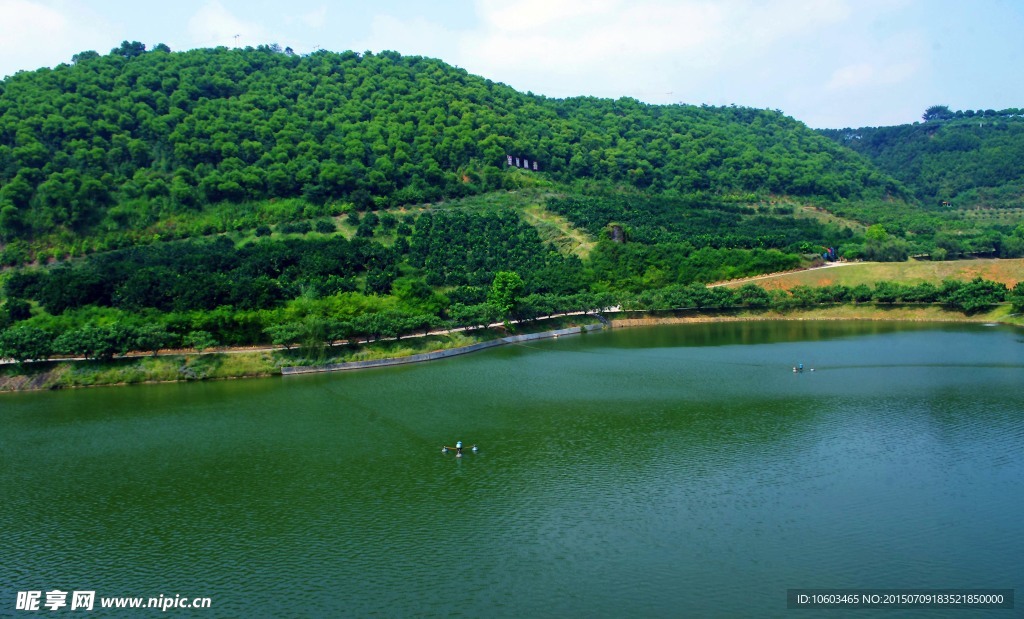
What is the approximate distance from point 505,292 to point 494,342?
18.9 feet

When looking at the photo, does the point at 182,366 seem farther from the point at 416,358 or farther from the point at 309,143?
the point at 309,143

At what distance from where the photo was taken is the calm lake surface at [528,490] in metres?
24.6

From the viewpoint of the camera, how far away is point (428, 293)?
70.1 metres

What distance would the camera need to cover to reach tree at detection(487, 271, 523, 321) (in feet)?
230

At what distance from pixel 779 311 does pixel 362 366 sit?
45136mm

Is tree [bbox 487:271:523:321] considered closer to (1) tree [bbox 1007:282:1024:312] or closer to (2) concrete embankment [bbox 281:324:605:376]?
(2) concrete embankment [bbox 281:324:605:376]

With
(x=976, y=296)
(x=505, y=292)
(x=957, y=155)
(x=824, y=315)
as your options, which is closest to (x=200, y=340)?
(x=505, y=292)

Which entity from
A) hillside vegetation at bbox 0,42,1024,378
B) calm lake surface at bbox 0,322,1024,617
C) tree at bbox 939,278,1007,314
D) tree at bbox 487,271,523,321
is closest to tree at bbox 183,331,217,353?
hillside vegetation at bbox 0,42,1024,378

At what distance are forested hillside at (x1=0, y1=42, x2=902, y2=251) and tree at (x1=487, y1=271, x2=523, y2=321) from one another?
30.8 metres

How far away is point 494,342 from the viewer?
67.2m

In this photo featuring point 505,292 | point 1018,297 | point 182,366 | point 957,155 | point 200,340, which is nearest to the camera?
point 182,366

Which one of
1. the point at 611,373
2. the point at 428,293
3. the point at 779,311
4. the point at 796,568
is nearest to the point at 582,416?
the point at 611,373

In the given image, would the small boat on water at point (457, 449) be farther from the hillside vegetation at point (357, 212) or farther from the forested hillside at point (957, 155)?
the forested hillside at point (957, 155)

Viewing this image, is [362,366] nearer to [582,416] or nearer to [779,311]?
[582,416]
